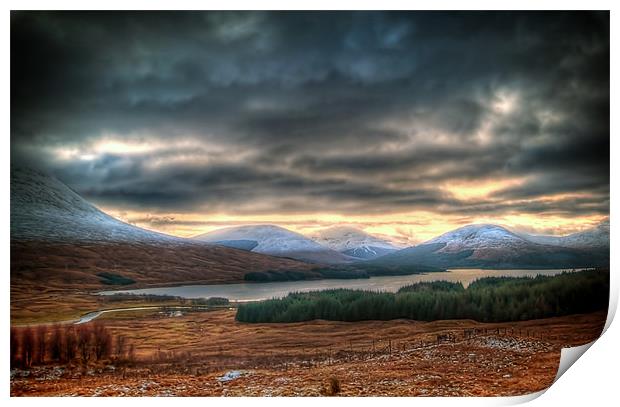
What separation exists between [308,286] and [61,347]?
8.47 feet

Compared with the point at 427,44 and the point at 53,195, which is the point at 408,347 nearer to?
the point at 427,44

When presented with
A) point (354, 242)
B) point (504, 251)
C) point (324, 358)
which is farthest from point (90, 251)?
point (504, 251)

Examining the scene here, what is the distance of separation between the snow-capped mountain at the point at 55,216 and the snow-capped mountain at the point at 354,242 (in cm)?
188

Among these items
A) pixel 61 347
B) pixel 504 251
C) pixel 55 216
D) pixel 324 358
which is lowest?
pixel 324 358

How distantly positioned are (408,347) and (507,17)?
3.49 m

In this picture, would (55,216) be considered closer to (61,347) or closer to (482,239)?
(61,347)

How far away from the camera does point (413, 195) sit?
480 cm

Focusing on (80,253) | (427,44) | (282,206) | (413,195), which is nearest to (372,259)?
(413,195)

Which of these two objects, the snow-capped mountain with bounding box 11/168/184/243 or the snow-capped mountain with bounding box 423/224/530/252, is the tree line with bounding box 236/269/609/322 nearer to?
the snow-capped mountain with bounding box 423/224/530/252

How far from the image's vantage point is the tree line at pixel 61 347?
4629 millimetres

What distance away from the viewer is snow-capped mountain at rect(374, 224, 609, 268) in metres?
4.74

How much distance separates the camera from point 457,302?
4.82 m

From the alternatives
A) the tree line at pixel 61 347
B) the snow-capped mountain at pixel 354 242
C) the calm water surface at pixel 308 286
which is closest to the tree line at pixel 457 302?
the calm water surface at pixel 308 286

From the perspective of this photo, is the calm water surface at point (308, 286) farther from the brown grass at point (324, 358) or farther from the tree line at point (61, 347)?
the tree line at point (61, 347)
